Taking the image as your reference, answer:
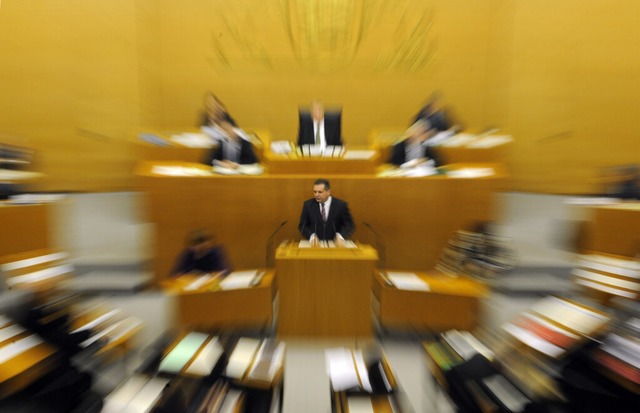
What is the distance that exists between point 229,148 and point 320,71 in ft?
8.39

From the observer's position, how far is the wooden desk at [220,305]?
7.04ft

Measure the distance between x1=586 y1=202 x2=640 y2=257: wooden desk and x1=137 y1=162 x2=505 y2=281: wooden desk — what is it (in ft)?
2.73

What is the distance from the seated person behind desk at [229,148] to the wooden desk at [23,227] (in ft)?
4.68

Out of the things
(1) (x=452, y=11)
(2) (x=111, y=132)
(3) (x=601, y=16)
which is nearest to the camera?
(3) (x=601, y=16)

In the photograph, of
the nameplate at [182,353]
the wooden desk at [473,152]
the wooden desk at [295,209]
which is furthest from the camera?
the wooden desk at [473,152]

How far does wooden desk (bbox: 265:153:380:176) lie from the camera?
10.1 ft

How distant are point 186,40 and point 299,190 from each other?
3781mm

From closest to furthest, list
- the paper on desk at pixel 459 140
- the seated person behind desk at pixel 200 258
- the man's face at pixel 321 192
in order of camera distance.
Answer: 1. the seated person behind desk at pixel 200 258
2. the man's face at pixel 321 192
3. the paper on desk at pixel 459 140

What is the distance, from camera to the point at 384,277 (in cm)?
240

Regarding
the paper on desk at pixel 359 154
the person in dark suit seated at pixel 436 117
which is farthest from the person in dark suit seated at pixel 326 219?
the person in dark suit seated at pixel 436 117

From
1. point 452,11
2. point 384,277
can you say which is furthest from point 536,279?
point 452,11

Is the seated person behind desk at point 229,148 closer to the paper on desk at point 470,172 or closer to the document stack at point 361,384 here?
the paper on desk at point 470,172

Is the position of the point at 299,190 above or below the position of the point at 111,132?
below

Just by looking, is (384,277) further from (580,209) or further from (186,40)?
(186,40)
